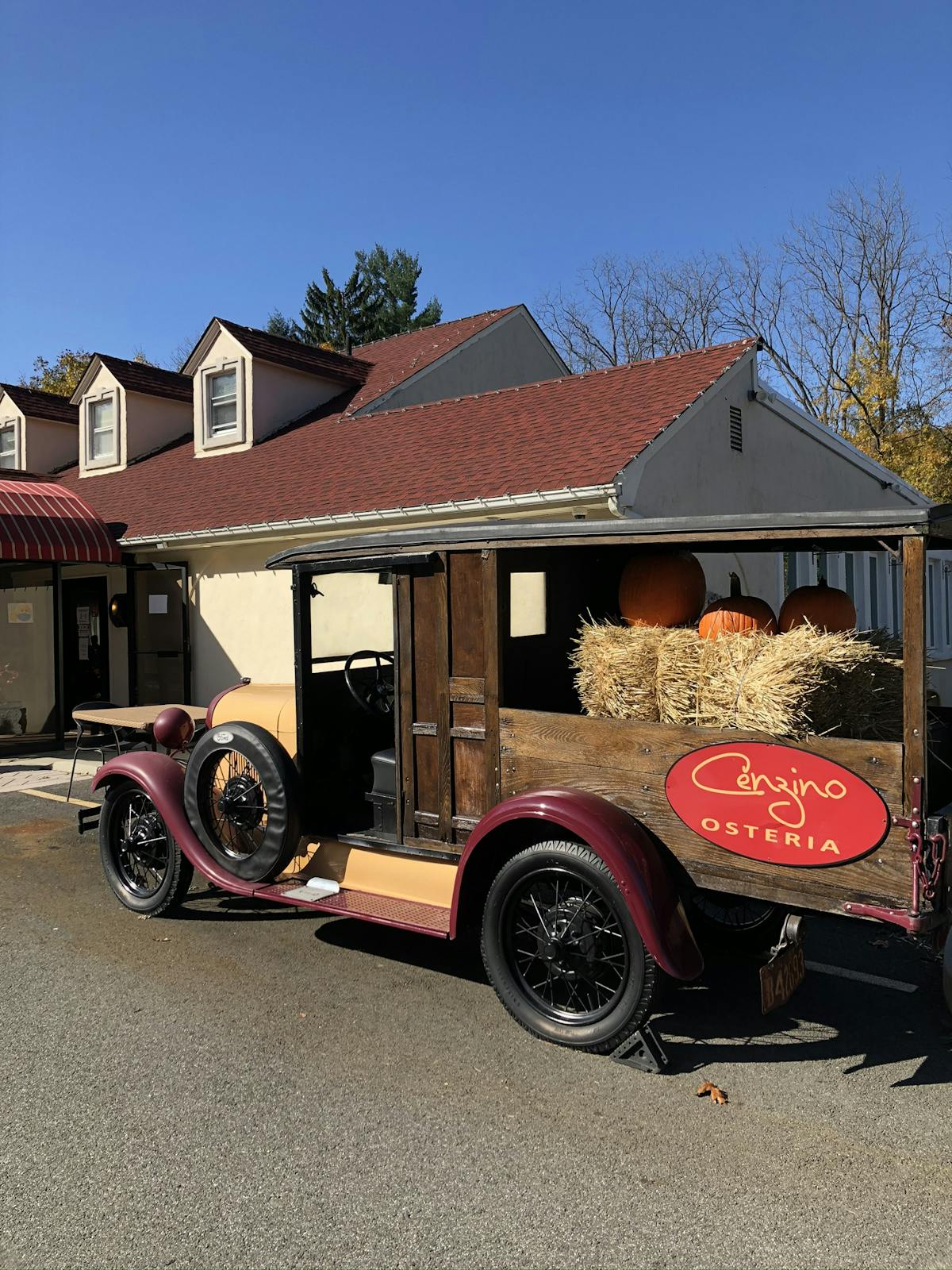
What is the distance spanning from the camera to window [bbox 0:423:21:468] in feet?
65.5

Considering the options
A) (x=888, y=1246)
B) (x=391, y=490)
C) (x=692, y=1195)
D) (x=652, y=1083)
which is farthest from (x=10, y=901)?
(x=391, y=490)

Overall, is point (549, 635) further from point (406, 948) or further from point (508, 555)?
point (406, 948)

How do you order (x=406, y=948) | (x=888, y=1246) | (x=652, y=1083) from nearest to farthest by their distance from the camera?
(x=888, y=1246) → (x=652, y=1083) → (x=406, y=948)

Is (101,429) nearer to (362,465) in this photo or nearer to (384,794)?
(362,465)

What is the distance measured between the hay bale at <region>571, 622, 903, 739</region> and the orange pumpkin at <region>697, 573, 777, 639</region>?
1.31 ft

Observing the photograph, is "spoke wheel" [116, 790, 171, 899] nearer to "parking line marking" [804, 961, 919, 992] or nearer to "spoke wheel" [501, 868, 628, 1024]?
"spoke wheel" [501, 868, 628, 1024]

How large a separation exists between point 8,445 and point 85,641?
310 inches

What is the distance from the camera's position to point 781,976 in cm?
357

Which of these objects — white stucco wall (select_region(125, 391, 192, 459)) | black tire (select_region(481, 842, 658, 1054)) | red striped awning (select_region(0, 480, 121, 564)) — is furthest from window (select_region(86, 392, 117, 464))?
black tire (select_region(481, 842, 658, 1054))

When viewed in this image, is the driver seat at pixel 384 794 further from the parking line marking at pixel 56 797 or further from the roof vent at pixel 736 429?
the roof vent at pixel 736 429

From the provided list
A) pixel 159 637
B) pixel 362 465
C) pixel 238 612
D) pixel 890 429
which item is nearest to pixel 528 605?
pixel 362 465

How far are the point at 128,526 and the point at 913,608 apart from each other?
39.4ft

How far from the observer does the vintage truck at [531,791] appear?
10.8 feet

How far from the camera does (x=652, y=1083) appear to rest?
11.6 feet
